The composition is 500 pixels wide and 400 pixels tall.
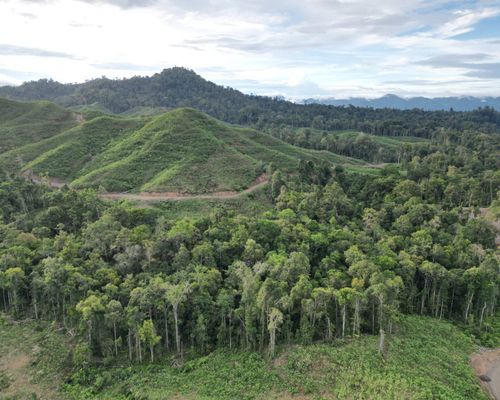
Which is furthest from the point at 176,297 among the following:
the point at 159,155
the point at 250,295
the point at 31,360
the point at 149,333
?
the point at 159,155

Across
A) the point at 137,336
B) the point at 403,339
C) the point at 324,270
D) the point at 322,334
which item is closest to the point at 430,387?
the point at 403,339

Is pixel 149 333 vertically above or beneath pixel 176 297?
beneath

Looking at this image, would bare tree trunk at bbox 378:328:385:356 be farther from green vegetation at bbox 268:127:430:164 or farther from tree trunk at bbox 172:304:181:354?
green vegetation at bbox 268:127:430:164

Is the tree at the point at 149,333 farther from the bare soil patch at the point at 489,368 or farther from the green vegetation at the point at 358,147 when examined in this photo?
the green vegetation at the point at 358,147

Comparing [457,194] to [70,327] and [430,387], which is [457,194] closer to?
[430,387]

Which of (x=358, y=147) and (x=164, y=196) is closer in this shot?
(x=164, y=196)

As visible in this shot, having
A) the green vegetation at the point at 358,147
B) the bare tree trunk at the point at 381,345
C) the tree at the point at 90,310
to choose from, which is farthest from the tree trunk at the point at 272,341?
the green vegetation at the point at 358,147

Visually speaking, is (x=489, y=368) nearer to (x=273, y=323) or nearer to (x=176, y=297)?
(x=273, y=323)
